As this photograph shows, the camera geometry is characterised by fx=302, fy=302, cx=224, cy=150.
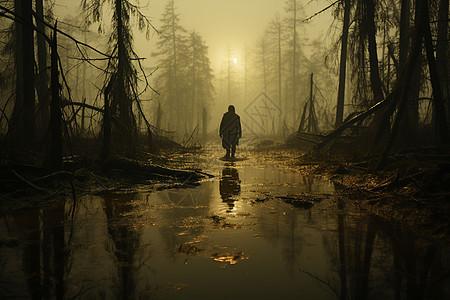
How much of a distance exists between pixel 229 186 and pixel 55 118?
3.63 metres

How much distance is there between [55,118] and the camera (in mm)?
5582

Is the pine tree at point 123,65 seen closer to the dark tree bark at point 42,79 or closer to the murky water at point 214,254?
the dark tree bark at point 42,79

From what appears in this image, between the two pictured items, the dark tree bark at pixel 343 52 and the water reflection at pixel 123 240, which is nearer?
the water reflection at pixel 123 240

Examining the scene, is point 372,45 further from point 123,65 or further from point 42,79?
point 42,79

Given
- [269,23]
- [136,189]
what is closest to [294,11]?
[269,23]

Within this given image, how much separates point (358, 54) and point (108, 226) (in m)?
10.2

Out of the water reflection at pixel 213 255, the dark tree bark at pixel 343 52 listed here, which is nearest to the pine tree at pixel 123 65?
the water reflection at pixel 213 255

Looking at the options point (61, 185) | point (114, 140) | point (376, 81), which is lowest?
point (61, 185)

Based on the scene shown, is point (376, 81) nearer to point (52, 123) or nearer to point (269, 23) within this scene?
point (52, 123)

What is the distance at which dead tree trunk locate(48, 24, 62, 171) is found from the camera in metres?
5.48

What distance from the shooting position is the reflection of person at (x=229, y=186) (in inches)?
207

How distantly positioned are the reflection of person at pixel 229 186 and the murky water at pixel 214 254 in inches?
16.9

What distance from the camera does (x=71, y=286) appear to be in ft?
7.43

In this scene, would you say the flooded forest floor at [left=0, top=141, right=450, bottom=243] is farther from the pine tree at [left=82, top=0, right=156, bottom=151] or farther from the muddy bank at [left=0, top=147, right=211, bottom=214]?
the pine tree at [left=82, top=0, right=156, bottom=151]
